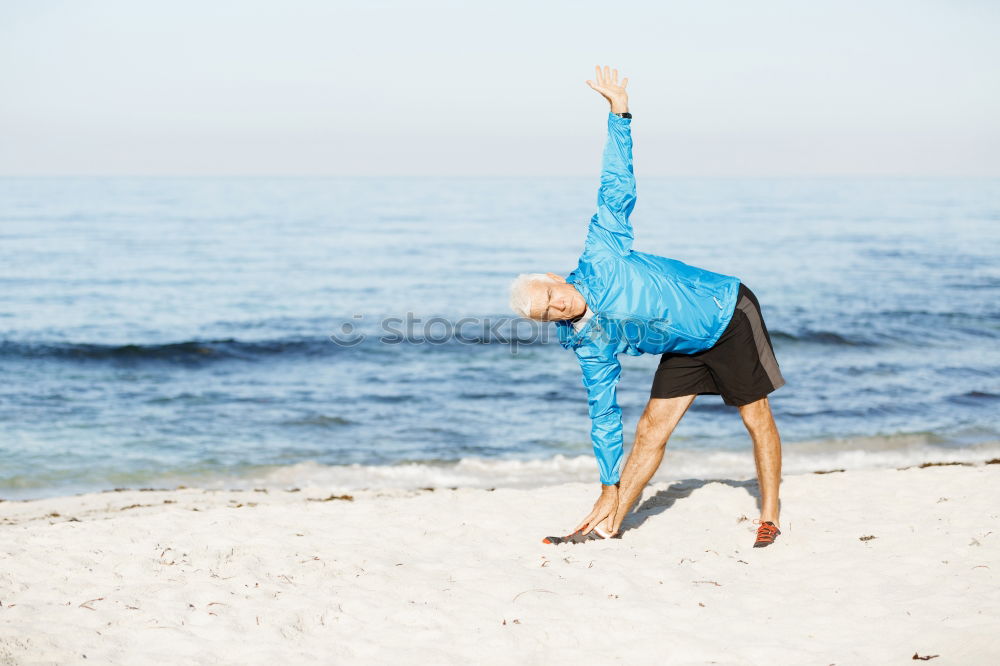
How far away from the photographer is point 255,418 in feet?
36.4

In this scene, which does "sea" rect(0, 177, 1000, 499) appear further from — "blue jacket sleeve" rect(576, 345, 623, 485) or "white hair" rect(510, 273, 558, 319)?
"white hair" rect(510, 273, 558, 319)

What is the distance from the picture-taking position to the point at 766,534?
481cm

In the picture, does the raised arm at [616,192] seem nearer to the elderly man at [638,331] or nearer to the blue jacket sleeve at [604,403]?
the elderly man at [638,331]

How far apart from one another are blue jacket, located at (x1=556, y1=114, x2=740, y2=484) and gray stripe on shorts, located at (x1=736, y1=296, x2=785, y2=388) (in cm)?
11

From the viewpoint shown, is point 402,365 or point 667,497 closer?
point 667,497

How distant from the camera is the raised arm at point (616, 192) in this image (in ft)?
13.6

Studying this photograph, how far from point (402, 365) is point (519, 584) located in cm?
1023

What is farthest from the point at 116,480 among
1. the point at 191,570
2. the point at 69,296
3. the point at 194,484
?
the point at 69,296

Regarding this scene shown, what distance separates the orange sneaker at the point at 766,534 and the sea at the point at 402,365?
3.83 m

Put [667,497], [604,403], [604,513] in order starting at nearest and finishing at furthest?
[604,403] → [604,513] → [667,497]

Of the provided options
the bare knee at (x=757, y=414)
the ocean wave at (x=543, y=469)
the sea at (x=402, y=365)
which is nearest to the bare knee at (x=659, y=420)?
the bare knee at (x=757, y=414)

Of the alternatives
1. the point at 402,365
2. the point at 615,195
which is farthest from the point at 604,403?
the point at 402,365

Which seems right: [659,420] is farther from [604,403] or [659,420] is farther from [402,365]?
[402,365]

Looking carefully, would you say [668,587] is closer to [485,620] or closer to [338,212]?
[485,620]
